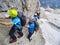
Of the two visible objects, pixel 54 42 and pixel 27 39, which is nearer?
pixel 27 39

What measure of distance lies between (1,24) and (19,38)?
1374 mm

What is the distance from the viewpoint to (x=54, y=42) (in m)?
22.4

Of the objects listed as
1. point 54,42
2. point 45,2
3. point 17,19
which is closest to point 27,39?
point 17,19

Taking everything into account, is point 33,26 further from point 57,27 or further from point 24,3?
point 57,27

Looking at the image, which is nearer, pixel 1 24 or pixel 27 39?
pixel 1 24

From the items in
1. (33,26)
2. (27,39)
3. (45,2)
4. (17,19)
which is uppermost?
(17,19)

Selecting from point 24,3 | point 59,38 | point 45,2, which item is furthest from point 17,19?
point 45,2

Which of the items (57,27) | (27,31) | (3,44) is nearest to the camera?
(3,44)

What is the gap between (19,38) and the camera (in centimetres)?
1343

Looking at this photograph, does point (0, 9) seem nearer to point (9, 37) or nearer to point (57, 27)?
point (9, 37)

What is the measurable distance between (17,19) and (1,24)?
5.54 ft

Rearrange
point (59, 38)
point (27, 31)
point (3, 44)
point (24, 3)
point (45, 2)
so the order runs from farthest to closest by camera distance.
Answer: point (45, 2), point (59, 38), point (24, 3), point (27, 31), point (3, 44)

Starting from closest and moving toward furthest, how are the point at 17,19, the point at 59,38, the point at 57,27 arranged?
the point at 17,19 < the point at 59,38 < the point at 57,27

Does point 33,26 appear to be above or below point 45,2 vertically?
above
